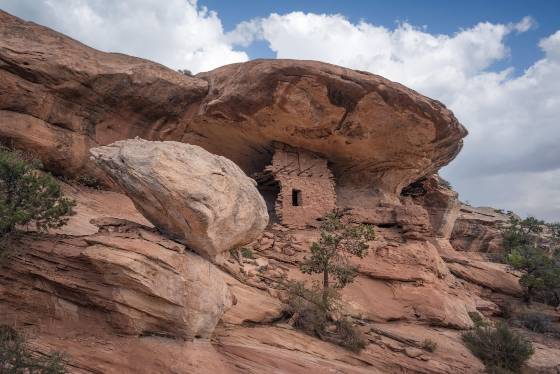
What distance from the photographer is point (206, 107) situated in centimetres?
1141

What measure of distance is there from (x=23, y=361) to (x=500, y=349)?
9.71m

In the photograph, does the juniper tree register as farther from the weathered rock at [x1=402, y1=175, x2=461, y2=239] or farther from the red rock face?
Answer: the weathered rock at [x1=402, y1=175, x2=461, y2=239]

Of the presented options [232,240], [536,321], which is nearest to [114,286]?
[232,240]

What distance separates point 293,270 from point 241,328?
132 inches

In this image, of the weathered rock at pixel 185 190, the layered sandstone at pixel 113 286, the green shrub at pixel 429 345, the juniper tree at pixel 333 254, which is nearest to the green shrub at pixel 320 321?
the juniper tree at pixel 333 254

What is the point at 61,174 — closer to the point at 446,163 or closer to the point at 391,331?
the point at 391,331

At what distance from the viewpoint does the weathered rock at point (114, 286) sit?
517 centimetres

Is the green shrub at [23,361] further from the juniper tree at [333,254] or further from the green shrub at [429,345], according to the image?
the green shrub at [429,345]

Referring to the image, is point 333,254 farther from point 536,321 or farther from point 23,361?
point 536,321

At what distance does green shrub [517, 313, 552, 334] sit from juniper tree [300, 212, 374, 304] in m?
6.83

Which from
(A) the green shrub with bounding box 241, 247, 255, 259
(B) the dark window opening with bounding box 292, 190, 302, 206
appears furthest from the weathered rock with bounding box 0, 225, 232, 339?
(B) the dark window opening with bounding box 292, 190, 302, 206

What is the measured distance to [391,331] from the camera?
8.69 m

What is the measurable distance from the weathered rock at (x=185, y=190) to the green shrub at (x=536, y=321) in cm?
1161

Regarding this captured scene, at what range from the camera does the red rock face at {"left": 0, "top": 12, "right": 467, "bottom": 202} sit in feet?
32.3
